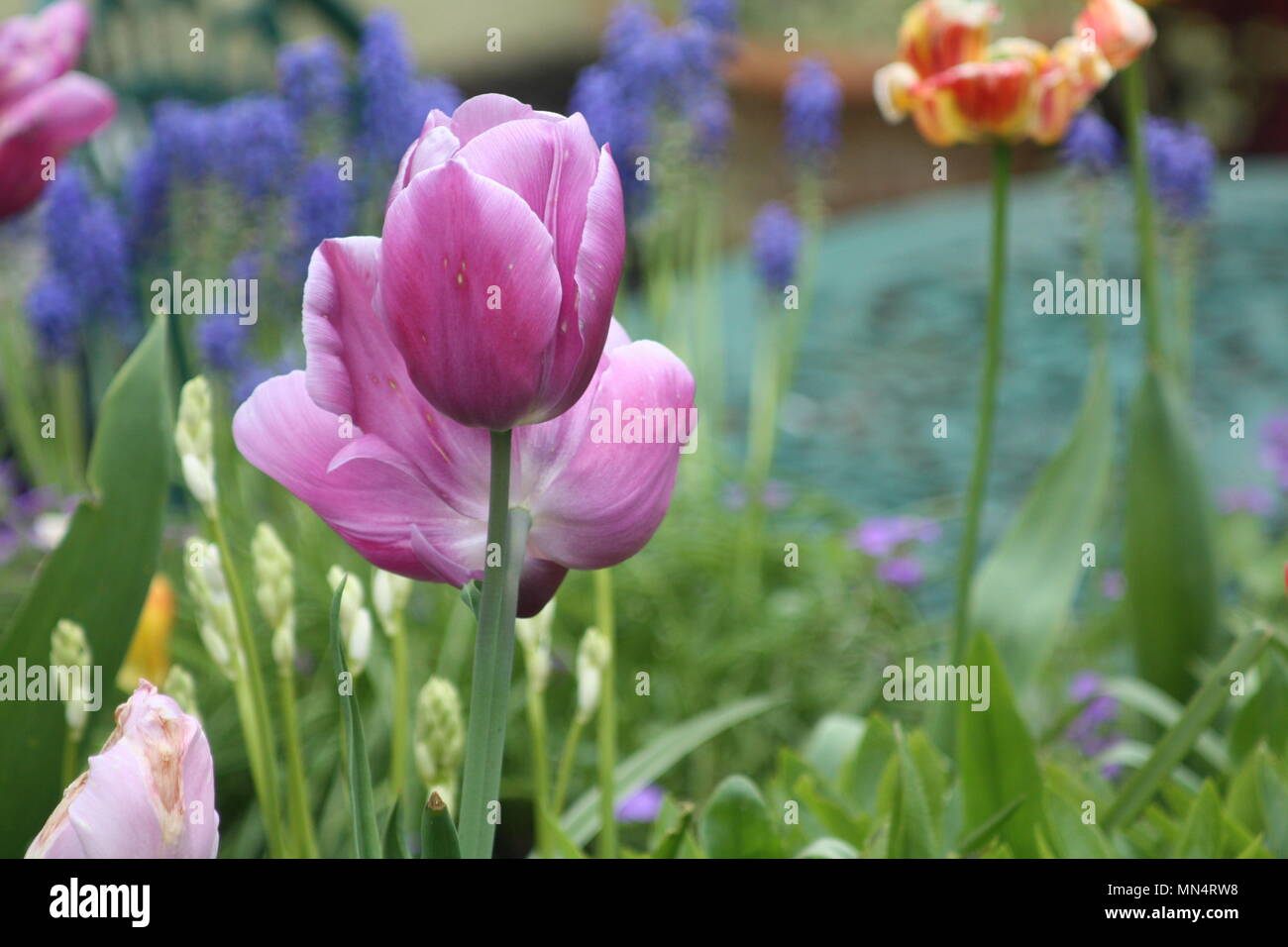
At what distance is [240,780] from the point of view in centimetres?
149

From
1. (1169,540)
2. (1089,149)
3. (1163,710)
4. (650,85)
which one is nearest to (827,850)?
(1163,710)

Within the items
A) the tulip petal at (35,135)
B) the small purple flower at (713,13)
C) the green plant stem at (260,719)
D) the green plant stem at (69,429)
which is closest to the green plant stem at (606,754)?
the green plant stem at (260,719)

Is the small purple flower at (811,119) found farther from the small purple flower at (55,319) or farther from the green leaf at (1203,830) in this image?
the green leaf at (1203,830)

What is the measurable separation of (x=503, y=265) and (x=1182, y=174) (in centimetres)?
124

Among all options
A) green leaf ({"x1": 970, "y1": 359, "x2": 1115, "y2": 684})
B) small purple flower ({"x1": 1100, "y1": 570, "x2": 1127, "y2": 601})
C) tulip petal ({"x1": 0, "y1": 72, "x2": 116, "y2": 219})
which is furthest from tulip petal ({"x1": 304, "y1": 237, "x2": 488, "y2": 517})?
small purple flower ({"x1": 1100, "y1": 570, "x2": 1127, "y2": 601})

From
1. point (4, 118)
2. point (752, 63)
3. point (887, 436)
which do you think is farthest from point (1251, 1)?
point (4, 118)

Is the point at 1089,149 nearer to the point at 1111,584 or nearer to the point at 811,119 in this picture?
the point at 811,119

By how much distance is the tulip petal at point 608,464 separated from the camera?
407 mm

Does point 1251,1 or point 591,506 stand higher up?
point 1251,1

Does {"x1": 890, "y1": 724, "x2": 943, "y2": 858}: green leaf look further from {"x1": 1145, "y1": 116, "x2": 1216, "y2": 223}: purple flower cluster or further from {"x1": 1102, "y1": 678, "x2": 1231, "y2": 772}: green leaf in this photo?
{"x1": 1145, "y1": 116, "x2": 1216, "y2": 223}: purple flower cluster

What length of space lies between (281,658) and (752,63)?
464 cm

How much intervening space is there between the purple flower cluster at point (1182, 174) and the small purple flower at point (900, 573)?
500 millimetres

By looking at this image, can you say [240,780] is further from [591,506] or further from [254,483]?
[591,506]

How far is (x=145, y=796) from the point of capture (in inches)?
15.8
